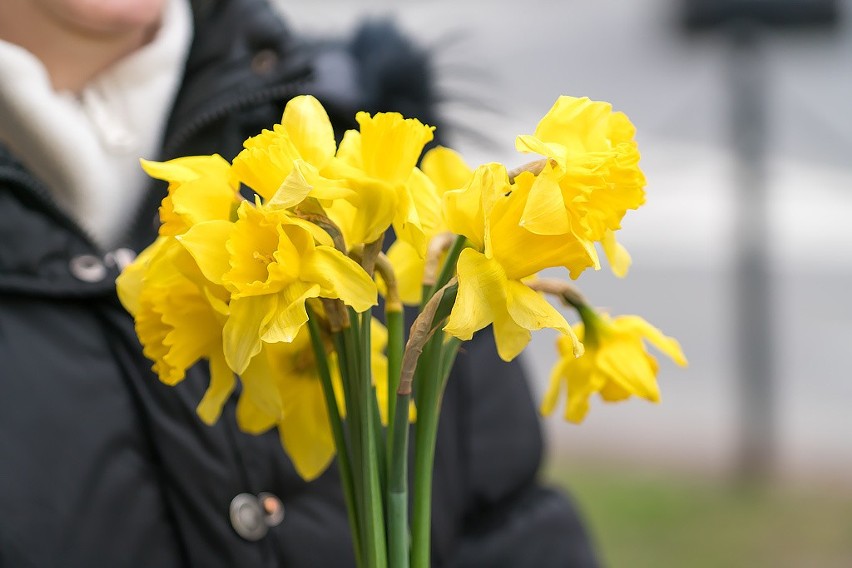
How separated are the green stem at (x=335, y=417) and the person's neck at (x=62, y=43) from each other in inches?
21.2

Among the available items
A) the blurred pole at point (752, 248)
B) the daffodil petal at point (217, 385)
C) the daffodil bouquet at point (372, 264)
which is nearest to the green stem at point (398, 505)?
the daffodil bouquet at point (372, 264)

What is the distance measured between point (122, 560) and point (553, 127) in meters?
0.53

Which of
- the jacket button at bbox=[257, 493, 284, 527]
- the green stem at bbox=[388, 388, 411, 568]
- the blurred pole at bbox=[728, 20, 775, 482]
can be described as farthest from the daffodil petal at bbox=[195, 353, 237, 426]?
the blurred pole at bbox=[728, 20, 775, 482]

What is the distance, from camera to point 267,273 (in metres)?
0.59

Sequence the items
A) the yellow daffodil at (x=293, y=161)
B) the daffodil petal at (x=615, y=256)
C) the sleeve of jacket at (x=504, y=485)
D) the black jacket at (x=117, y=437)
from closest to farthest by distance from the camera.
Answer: the yellow daffodil at (x=293, y=161)
the daffodil petal at (x=615, y=256)
the black jacket at (x=117, y=437)
the sleeve of jacket at (x=504, y=485)

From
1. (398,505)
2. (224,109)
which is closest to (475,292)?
(398,505)

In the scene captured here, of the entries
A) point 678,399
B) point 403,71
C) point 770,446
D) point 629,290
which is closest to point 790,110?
point 629,290

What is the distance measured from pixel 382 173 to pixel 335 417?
136mm

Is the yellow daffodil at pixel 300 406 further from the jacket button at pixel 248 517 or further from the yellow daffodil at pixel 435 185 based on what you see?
the jacket button at pixel 248 517

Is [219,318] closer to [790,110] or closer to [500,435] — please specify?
[500,435]

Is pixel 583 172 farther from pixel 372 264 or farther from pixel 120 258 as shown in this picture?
pixel 120 258

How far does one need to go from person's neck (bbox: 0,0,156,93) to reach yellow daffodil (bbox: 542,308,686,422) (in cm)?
58

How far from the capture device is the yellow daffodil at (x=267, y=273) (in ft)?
1.86

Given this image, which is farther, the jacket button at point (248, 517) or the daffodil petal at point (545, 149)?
the jacket button at point (248, 517)
